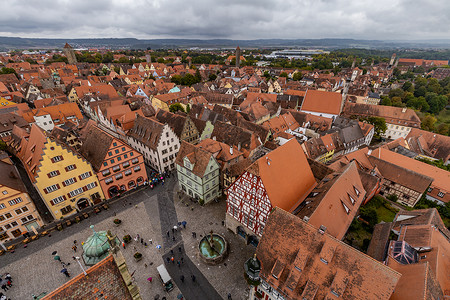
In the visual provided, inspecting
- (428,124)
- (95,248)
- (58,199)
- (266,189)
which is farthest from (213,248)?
(428,124)

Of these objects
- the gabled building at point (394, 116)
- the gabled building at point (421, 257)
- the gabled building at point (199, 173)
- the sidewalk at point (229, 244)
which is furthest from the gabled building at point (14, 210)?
the gabled building at point (394, 116)

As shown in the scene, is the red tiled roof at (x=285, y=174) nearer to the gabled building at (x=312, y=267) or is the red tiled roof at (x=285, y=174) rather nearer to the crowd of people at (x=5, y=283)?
→ the gabled building at (x=312, y=267)

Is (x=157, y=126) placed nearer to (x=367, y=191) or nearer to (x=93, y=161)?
(x=93, y=161)

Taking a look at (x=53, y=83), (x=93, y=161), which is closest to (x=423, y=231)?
(x=93, y=161)

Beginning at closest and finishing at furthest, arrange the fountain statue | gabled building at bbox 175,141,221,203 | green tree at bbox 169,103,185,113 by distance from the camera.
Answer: the fountain statue
gabled building at bbox 175,141,221,203
green tree at bbox 169,103,185,113

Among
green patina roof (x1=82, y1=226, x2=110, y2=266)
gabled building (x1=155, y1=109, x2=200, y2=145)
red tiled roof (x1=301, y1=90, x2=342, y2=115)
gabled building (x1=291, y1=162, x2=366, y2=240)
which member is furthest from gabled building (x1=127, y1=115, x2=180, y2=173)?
red tiled roof (x1=301, y1=90, x2=342, y2=115)

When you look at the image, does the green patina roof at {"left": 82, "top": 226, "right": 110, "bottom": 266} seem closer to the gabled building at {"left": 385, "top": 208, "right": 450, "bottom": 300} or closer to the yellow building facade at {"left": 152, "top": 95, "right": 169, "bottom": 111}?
the gabled building at {"left": 385, "top": 208, "right": 450, "bottom": 300}
